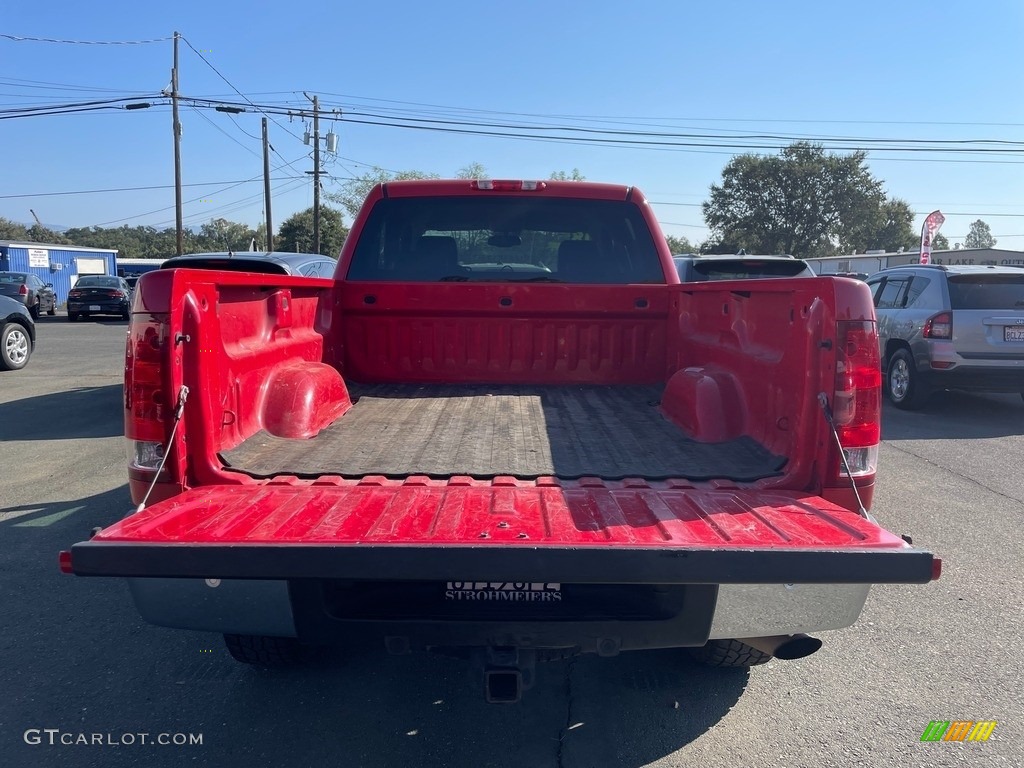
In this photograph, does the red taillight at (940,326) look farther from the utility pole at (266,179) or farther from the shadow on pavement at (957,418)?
the utility pole at (266,179)

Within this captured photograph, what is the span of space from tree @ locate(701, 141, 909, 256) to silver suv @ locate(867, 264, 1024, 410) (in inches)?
1838

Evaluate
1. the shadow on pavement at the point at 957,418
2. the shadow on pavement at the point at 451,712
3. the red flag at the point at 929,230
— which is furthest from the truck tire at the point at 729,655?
the red flag at the point at 929,230

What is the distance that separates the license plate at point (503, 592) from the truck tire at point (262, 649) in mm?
1113

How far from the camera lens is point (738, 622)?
7.70 ft

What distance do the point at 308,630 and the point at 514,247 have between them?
9.67 ft

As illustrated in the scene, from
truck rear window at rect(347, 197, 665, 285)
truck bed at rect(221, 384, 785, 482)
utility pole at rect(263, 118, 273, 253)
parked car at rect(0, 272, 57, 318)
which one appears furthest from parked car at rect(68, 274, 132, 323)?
truck bed at rect(221, 384, 785, 482)

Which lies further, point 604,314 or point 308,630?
point 604,314

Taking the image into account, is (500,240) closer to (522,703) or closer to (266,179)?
(522,703)

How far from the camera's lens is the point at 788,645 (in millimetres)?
2594

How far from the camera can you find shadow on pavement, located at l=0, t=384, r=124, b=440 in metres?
8.14

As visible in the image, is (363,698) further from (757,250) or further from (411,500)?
(757,250)

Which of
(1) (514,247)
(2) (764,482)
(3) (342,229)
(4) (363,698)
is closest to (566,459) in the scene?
(2) (764,482)

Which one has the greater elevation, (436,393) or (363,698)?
(436,393)

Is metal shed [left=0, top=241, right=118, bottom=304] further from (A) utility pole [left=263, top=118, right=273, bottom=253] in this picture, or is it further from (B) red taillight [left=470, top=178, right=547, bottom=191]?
(B) red taillight [left=470, top=178, right=547, bottom=191]
